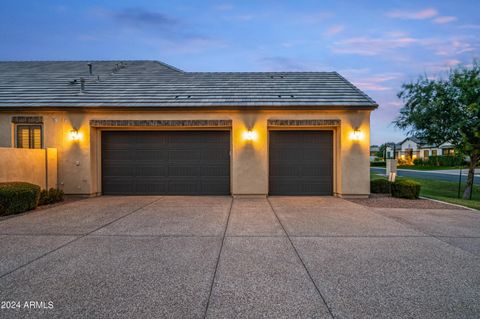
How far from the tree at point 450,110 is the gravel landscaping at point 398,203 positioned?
4348 millimetres

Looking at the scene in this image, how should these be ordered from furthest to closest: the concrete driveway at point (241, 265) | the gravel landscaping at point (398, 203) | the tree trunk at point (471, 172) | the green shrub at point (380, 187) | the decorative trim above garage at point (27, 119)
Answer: the tree trunk at point (471, 172), the green shrub at point (380, 187), the decorative trim above garage at point (27, 119), the gravel landscaping at point (398, 203), the concrete driveway at point (241, 265)

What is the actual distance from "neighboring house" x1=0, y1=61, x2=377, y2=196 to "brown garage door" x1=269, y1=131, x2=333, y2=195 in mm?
41

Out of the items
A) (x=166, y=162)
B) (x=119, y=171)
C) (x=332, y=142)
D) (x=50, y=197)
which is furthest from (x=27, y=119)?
(x=332, y=142)

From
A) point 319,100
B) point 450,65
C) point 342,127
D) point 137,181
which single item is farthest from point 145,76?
point 450,65

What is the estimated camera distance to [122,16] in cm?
2772

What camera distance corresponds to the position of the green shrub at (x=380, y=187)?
397 inches

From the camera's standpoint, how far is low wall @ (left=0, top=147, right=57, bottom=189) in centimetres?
777

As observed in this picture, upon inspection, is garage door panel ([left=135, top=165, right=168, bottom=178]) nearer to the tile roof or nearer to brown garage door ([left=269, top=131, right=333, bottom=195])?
the tile roof

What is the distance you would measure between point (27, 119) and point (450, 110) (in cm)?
1823

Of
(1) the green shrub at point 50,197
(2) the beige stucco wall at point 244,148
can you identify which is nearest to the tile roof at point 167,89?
(2) the beige stucco wall at point 244,148

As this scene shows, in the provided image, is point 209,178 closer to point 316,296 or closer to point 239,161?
point 239,161

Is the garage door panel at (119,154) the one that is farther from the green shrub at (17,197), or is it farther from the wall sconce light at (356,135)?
the wall sconce light at (356,135)

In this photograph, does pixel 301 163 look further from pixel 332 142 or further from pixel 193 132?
pixel 193 132

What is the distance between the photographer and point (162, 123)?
31.2 ft
